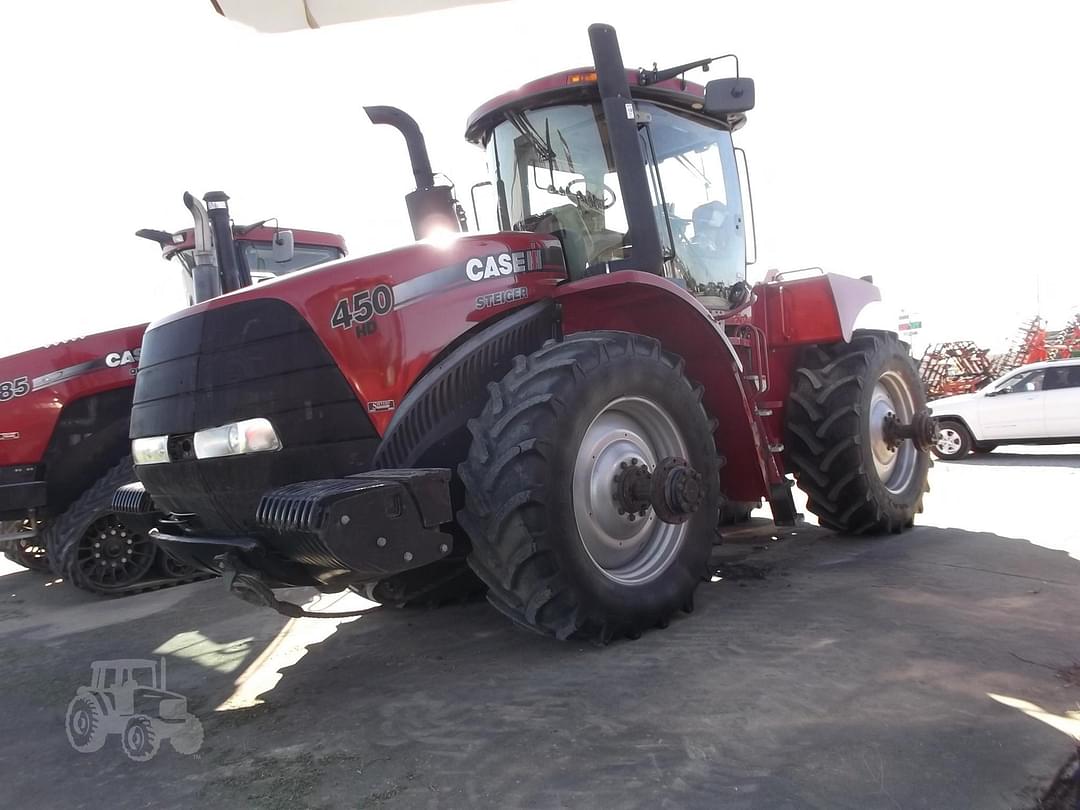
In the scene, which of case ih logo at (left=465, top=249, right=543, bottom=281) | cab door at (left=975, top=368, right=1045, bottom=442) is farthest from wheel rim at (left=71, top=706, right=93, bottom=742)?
cab door at (left=975, top=368, right=1045, bottom=442)

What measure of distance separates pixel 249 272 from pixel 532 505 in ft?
15.7

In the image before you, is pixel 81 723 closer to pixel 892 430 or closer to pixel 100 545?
pixel 100 545

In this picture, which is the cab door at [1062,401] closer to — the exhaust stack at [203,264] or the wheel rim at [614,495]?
the wheel rim at [614,495]

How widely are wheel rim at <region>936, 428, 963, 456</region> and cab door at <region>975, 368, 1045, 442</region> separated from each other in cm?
27

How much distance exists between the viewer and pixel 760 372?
5215 millimetres

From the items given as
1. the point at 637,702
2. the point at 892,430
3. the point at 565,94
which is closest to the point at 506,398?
the point at 637,702

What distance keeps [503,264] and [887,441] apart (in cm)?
358

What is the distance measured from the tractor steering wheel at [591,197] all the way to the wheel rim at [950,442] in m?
9.72

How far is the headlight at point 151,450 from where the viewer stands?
324cm

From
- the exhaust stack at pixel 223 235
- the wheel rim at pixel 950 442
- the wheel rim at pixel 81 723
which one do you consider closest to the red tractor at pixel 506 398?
the wheel rim at pixel 81 723

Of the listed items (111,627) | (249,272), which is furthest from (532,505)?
(249,272)

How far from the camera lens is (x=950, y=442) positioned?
1202 cm

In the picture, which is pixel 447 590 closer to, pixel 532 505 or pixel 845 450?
pixel 532 505

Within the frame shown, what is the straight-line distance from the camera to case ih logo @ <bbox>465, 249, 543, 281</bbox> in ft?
10.9
